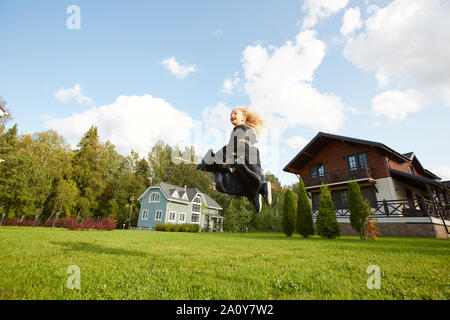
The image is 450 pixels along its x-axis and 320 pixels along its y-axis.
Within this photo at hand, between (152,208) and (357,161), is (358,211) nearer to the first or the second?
(357,161)

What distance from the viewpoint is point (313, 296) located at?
262 centimetres

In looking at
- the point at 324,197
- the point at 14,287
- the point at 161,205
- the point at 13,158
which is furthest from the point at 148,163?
the point at 14,287

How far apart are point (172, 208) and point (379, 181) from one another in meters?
28.5

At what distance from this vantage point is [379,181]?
18297 millimetres

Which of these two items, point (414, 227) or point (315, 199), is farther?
point (315, 199)

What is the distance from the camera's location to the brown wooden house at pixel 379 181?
49.9 feet

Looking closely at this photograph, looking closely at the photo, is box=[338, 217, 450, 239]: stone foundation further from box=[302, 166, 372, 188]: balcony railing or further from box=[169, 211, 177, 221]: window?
box=[169, 211, 177, 221]: window

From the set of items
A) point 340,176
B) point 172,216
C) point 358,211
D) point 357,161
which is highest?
point 357,161

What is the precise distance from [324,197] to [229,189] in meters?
13.1

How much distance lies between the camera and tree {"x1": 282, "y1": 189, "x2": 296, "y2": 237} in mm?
16938

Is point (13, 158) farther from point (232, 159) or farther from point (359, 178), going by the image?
point (359, 178)

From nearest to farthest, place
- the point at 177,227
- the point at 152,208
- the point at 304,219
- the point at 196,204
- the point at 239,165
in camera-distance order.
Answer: the point at 239,165 < the point at 304,219 < the point at 177,227 < the point at 152,208 < the point at 196,204

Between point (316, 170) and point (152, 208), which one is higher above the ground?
point (316, 170)

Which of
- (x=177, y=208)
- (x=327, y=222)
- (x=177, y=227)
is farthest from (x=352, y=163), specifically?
(x=177, y=208)
